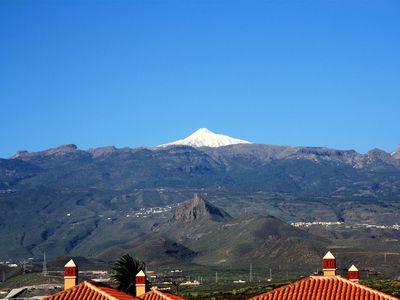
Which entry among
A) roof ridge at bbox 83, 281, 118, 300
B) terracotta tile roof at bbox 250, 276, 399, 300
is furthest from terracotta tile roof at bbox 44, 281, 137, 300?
terracotta tile roof at bbox 250, 276, 399, 300

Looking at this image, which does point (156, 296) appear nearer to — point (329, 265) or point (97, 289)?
point (97, 289)

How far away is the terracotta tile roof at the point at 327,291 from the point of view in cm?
5422

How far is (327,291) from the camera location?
5512 cm

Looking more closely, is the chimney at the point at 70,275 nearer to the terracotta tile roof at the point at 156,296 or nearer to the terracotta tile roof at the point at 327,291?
the terracotta tile roof at the point at 156,296

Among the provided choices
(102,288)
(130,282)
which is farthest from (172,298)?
(130,282)

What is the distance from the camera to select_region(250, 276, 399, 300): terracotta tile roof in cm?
5422

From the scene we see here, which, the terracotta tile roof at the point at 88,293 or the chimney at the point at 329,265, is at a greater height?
the chimney at the point at 329,265

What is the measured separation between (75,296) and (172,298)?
832cm

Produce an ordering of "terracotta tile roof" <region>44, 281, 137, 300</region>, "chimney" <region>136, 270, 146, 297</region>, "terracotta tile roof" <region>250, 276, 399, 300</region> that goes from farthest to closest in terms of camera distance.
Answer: "chimney" <region>136, 270, 146, 297</region> → "terracotta tile roof" <region>44, 281, 137, 300</region> → "terracotta tile roof" <region>250, 276, 399, 300</region>

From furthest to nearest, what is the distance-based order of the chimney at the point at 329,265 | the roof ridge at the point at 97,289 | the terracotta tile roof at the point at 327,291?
the chimney at the point at 329,265 < the roof ridge at the point at 97,289 < the terracotta tile roof at the point at 327,291

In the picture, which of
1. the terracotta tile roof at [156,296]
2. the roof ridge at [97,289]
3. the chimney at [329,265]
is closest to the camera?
the roof ridge at [97,289]

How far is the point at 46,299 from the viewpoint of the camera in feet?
185

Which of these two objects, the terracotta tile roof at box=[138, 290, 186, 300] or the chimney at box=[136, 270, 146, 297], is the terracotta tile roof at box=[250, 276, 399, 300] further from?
the chimney at box=[136, 270, 146, 297]

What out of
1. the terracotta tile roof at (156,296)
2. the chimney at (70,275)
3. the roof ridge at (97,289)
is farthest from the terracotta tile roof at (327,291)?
the chimney at (70,275)
